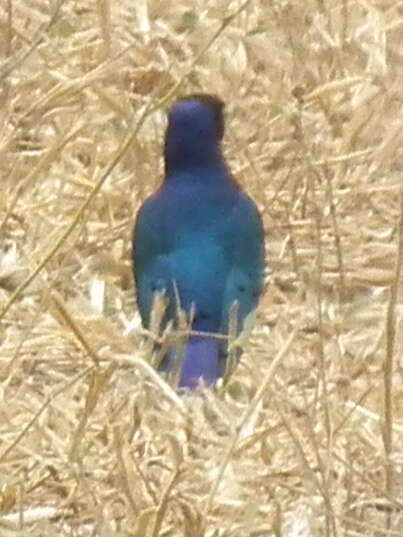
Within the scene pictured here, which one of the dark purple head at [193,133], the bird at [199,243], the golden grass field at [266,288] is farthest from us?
the dark purple head at [193,133]

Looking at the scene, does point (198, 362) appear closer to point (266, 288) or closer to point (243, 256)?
point (243, 256)

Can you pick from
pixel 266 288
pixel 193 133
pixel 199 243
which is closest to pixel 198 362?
pixel 199 243

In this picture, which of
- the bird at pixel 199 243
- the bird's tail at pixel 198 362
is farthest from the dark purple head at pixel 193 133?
the bird's tail at pixel 198 362

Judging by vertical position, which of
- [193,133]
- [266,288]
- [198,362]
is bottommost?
[266,288]

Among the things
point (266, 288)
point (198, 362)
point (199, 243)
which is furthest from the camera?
point (266, 288)

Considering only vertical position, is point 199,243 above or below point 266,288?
above

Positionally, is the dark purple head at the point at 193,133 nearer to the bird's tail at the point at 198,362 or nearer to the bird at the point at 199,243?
the bird at the point at 199,243

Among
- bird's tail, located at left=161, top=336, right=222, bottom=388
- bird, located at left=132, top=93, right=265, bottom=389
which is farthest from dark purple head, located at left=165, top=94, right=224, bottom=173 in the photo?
bird's tail, located at left=161, top=336, right=222, bottom=388
